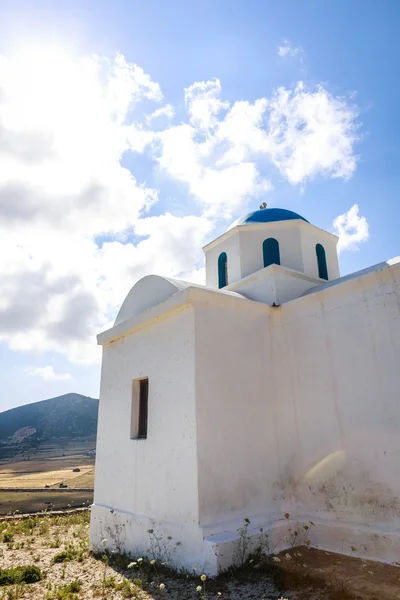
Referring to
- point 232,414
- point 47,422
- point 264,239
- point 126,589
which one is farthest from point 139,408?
point 47,422

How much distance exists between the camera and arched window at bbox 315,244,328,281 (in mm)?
9077

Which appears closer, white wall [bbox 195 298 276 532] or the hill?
white wall [bbox 195 298 276 532]

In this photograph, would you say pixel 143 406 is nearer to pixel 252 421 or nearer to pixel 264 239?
pixel 252 421

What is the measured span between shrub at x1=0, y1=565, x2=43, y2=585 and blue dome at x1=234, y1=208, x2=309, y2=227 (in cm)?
780

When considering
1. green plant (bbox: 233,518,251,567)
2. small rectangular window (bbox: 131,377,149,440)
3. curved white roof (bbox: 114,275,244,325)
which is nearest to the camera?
green plant (bbox: 233,518,251,567)

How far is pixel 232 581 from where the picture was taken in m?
4.38

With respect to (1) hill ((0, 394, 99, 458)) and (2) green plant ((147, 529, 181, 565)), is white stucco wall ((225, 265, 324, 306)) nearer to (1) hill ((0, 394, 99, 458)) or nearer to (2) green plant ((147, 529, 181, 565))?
(2) green plant ((147, 529, 181, 565))

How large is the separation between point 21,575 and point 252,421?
12.8ft

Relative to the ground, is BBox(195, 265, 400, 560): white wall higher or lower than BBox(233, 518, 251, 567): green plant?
higher

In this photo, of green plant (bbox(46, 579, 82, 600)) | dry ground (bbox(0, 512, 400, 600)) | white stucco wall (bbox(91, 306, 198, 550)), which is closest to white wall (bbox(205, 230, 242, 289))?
white stucco wall (bbox(91, 306, 198, 550))

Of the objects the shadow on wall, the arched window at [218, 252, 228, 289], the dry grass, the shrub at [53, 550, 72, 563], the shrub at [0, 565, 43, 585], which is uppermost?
the arched window at [218, 252, 228, 289]

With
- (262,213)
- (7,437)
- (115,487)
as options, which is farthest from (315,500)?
(7,437)

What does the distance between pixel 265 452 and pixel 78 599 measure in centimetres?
317

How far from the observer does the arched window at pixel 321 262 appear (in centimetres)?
908
